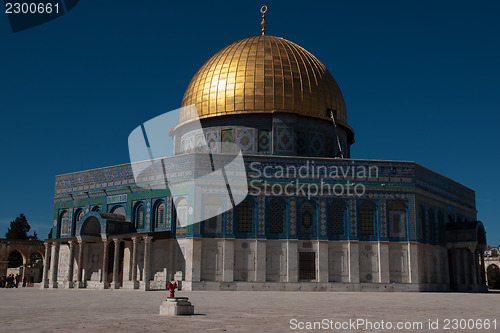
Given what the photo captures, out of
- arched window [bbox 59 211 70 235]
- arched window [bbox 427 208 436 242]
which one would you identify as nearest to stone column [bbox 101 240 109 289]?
arched window [bbox 59 211 70 235]

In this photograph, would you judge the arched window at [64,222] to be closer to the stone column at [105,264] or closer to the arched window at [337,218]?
the stone column at [105,264]

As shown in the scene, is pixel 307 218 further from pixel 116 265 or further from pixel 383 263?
pixel 116 265

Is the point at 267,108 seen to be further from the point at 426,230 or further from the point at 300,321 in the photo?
the point at 300,321

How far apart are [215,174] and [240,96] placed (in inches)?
239

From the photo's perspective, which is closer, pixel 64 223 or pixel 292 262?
pixel 292 262

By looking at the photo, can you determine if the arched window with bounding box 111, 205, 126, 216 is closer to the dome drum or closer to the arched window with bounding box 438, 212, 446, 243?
the dome drum

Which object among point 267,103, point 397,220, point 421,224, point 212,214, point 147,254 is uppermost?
point 267,103

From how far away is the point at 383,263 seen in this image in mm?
26703

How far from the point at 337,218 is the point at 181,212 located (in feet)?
24.8

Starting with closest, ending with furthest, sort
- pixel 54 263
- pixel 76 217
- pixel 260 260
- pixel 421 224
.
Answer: pixel 260 260 < pixel 421 224 < pixel 54 263 < pixel 76 217

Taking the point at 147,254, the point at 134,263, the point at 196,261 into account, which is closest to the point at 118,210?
the point at 134,263

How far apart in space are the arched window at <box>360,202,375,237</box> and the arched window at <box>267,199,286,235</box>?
392 cm

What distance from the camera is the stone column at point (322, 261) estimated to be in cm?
2628

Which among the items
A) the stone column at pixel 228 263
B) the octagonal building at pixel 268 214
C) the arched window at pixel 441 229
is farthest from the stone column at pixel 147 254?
the arched window at pixel 441 229
